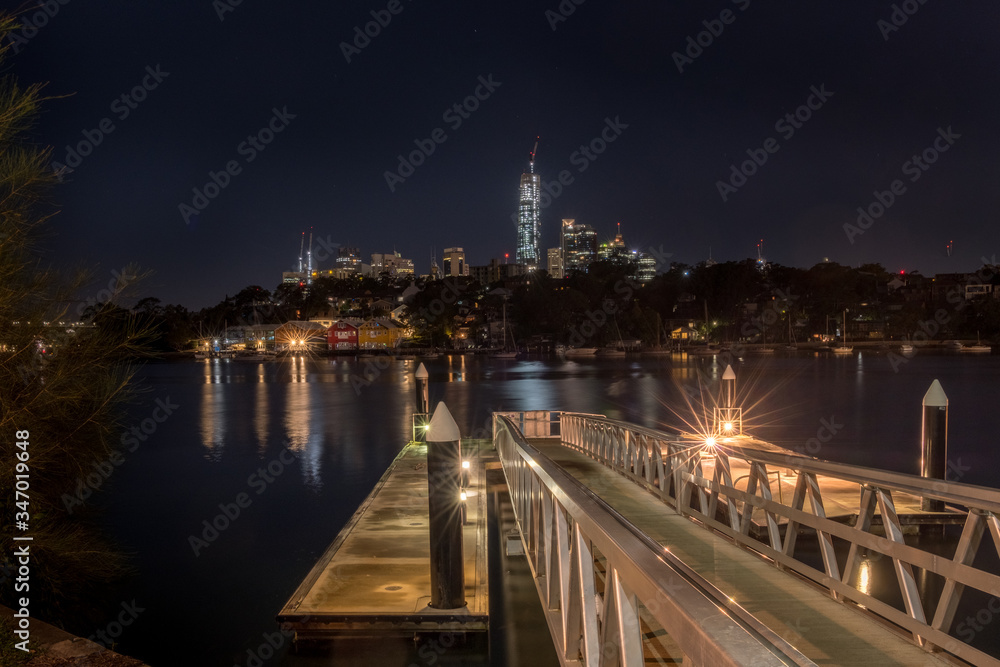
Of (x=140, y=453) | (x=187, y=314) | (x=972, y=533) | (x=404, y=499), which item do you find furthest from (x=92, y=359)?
(x=187, y=314)

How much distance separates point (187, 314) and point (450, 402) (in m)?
101

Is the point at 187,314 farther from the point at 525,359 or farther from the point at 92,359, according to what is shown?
the point at 92,359

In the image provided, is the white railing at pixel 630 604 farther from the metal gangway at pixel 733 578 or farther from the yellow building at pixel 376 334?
the yellow building at pixel 376 334

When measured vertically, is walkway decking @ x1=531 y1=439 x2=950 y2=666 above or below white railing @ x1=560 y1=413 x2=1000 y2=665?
below

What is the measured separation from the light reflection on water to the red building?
38312mm

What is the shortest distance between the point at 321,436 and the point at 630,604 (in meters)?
31.8

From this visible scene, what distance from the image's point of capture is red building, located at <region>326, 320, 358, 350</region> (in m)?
119

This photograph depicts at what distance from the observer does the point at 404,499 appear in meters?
12.2
